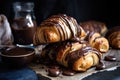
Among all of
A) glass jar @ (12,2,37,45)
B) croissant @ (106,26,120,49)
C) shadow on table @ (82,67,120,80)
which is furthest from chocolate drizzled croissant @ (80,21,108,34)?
shadow on table @ (82,67,120,80)

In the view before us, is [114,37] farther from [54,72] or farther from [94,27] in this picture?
[54,72]

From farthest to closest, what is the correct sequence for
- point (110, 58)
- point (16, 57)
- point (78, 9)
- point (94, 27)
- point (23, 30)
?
point (78, 9)
point (94, 27)
point (23, 30)
point (110, 58)
point (16, 57)

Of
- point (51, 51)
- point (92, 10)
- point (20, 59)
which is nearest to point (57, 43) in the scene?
point (51, 51)

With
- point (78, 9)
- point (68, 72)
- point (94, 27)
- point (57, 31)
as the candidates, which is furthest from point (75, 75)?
point (78, 9)

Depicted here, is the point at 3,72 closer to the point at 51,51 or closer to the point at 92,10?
the point at 51,51

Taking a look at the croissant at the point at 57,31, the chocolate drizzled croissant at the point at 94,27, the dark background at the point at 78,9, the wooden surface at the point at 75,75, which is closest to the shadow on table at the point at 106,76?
the wooden surface at the point at 75,75

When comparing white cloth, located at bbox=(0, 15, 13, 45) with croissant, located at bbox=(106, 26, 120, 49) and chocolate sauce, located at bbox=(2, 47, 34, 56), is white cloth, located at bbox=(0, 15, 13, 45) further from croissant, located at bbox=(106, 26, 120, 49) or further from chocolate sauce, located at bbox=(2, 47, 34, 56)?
croissant, located at bbox=(106, 26, 120, 49)

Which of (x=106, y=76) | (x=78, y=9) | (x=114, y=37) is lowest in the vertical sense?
(x=106, y=76)
